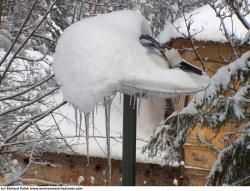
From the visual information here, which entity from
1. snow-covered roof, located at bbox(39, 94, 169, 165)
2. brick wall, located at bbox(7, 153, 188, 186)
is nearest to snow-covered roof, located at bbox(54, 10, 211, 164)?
snow-covered roof, located at bbox(39, 94, 169, 165)

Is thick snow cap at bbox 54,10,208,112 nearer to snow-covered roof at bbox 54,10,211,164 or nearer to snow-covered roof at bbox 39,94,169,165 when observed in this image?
snow-covered roof at bbox 54,10,211,164

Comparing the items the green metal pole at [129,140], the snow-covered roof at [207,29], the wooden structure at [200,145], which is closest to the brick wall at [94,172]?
the wooden structure at [200,145]

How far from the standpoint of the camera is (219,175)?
20.4 feet

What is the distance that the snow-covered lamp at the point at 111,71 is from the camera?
8.38ft

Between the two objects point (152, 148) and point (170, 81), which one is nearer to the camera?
point (170, 81)

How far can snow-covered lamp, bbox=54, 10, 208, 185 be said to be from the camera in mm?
2553

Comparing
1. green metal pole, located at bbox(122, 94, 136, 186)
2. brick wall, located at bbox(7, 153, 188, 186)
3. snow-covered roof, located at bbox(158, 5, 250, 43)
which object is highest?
snow-covered roof, located at bbox(158, 5, 250, 43)

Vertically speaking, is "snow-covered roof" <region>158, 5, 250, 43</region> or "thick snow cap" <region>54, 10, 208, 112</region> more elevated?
"snow-covered roof" <region>158, 5, 250, 43</region>

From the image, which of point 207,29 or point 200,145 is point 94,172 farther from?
point 207,29

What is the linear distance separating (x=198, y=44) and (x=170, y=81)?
29.8 feet

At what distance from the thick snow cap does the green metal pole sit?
0.49ft

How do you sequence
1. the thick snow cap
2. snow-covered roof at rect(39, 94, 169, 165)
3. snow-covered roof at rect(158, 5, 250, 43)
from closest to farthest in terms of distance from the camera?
the thick snow cap
snow-covered roof at rect(158, 5, 250, 43)
snow-covered roof at rect(39, 94, 169, 165)

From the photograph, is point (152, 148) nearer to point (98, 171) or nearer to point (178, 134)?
point (178, 134)

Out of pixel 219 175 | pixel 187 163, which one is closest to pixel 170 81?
pixel 219 175
